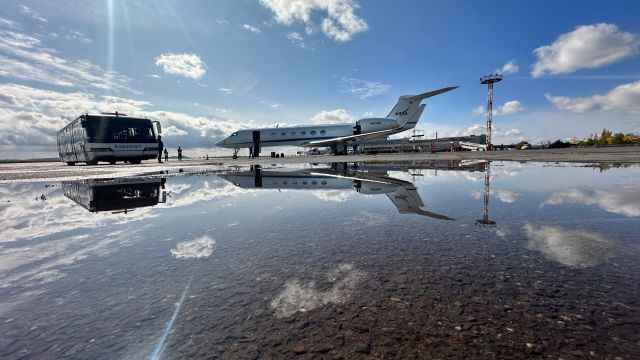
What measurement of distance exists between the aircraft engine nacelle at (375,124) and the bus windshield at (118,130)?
2448 cm

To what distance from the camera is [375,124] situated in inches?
1521

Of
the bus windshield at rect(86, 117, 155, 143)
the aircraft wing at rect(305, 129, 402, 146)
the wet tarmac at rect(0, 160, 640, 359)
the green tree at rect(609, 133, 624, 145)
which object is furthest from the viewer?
the green tree at rect(609, 133, 624, 145)

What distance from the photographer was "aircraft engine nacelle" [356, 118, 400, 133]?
1505 inches

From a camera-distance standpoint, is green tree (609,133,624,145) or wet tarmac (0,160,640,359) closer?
wet tarmac (0,160,640,359)

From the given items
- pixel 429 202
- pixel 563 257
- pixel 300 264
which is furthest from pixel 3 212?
pixel 563 257

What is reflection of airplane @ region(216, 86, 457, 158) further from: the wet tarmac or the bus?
the wet tarmac

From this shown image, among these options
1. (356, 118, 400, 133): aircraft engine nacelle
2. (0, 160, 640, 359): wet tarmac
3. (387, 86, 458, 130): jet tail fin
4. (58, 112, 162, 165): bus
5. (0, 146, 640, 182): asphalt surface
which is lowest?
(0, 160, 640, 359): wet tarmac

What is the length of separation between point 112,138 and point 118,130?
815 mm

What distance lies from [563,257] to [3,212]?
27.7 feet

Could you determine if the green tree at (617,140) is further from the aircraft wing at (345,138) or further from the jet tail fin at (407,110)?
the aircraft wing at (345,138)

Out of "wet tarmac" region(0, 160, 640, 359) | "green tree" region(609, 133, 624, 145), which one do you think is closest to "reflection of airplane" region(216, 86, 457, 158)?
"wet tarmac" region(0, 160, 640, 359)

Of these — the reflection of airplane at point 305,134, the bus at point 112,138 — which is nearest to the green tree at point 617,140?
the reflection of airplane at point 305,134

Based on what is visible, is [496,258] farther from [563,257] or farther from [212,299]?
[212,299]

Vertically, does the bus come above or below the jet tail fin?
below
